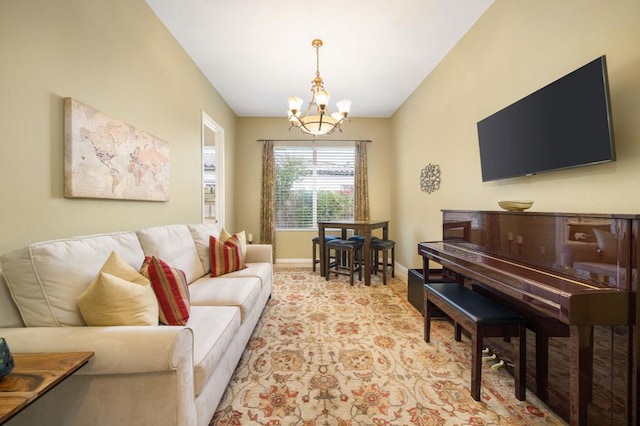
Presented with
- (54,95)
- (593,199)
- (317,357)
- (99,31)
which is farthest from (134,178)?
(593,199)

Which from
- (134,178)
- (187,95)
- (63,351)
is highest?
(187,95)

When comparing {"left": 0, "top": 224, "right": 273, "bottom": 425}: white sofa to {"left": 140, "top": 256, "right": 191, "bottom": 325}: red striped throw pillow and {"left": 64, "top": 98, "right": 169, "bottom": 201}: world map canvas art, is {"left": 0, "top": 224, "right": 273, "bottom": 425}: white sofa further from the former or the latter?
{"left": 64, "top": 98, "right": 169, "bottom": 201}: world map canvas art

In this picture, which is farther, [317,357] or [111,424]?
[317,357]

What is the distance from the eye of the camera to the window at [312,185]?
495 cm

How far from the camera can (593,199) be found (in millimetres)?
1401

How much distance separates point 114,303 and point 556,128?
2.59 m

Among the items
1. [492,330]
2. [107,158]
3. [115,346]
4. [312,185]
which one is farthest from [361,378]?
[312,185]

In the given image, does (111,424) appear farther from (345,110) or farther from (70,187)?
(345,110)

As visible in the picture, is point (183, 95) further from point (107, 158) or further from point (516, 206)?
point (516, 206)

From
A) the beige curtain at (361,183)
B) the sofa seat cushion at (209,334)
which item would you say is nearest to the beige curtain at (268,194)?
the beige curtain at (361,183)

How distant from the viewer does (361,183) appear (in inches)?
190

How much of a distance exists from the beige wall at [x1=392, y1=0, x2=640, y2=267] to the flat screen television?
11cm

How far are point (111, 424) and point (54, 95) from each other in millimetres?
1682

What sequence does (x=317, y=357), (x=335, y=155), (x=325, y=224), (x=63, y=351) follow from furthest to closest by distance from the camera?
(x=335, y=155)
(x=325, y=224)
(x=317, y=357)
(x=63, y=351)
